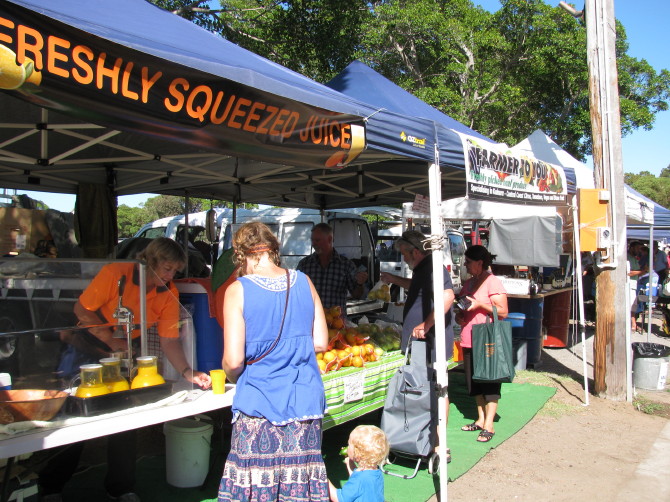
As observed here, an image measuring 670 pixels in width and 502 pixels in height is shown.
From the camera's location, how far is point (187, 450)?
3.63m

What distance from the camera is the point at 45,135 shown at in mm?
3980

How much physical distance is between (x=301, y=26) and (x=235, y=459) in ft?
34.5

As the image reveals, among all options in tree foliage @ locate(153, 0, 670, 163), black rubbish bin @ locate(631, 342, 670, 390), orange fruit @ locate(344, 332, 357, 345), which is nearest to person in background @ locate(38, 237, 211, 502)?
orange fruit @ locate(344, 332, 357, 345)

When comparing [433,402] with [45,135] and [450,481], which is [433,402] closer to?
[450,481]

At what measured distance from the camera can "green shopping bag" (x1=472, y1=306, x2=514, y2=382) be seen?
4.57 metres

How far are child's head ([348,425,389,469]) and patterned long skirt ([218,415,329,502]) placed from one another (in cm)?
32

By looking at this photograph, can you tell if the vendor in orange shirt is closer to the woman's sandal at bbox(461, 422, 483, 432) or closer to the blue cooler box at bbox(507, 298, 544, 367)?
the woman's sandal at bbox(461, 422, 483, 432)

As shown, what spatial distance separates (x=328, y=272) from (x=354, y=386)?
1770mm

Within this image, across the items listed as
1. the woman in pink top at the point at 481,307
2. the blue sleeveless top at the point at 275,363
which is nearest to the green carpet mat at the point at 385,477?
the woman in pink top at the point at 481,307

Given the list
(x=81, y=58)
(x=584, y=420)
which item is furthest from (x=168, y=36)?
(x=584, y=420)

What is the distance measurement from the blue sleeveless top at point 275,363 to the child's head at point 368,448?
33 cm

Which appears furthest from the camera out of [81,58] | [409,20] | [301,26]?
[409,20]

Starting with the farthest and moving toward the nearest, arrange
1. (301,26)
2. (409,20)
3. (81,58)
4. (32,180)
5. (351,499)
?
(409,20) < (301,26) < (32,180) < (351,499) < (81,58)

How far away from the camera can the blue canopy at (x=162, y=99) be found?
1.98m
